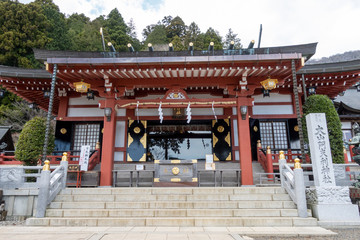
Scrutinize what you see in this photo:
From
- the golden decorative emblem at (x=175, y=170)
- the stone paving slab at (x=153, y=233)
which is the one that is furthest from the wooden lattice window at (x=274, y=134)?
the stone paving slab at (x=153, y=233)

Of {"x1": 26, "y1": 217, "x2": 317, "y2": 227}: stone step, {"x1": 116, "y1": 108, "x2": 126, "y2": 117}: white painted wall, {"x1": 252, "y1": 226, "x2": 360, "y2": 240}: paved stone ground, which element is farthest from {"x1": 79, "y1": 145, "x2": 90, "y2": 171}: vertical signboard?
{"x1": 252, "y1": 226, "x2": 360, "y2": 240}: paved stone ground

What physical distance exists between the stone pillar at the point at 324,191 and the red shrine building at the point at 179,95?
7.88ft

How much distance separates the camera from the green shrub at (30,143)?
9.30 metres

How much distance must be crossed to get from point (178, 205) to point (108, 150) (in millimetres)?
4556

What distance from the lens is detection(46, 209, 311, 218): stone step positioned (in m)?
6.33

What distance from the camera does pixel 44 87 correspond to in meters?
11.6

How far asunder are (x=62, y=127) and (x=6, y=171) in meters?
5.16

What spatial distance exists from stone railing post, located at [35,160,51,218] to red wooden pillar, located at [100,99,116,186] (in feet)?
10.00

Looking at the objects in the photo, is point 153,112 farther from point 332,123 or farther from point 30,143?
point 332,123

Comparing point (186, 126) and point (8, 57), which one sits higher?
point (8, 57)

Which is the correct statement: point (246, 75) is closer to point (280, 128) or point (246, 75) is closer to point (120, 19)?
point (280, 128)

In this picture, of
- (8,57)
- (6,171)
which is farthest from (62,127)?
(8,57)

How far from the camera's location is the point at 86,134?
1273 cm

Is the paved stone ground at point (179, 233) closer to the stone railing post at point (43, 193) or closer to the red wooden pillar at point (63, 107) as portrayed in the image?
the stone railing post at point (43, 193)
